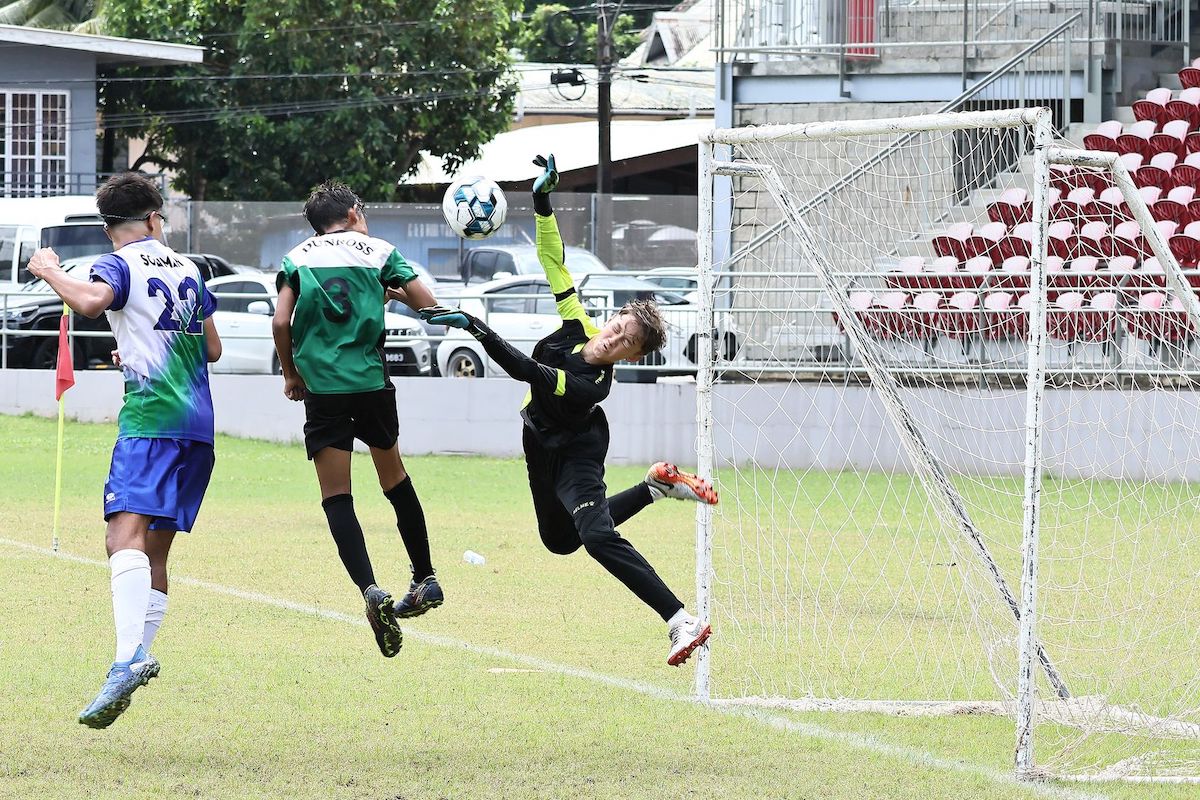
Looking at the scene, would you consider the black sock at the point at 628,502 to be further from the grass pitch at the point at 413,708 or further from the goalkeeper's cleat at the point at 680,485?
the grass pitch at the point at 413,708

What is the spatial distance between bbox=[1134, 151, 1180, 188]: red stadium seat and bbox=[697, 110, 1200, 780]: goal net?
101 mm

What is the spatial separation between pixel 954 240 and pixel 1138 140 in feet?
11.6

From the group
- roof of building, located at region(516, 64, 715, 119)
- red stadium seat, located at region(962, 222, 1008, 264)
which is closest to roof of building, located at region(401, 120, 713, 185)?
roof of building, located at region(516, 64, 715, 119)

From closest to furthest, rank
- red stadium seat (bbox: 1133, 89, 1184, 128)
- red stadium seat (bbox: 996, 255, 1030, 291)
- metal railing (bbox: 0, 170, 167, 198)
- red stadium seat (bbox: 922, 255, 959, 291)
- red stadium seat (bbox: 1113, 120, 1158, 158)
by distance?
red stadium seat (bbox: 922, 255, 959, 291) → red stadium seat (bbox: 996, 255, 1030, 291) → red stadium seat (bbox: 1113, 120, 1158, 158) → red stadium seat (bbox: 1133, 89, 1184, 128) → metal railing (bbox: 0, 170, 167, 198)

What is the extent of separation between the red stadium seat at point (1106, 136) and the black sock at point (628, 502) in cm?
1302

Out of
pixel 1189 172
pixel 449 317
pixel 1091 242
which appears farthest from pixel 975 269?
pixel 449 317

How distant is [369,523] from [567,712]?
657cm

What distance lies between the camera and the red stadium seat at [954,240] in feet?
54.2

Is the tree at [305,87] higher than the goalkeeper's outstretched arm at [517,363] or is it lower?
higher

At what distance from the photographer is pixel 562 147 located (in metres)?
42.8

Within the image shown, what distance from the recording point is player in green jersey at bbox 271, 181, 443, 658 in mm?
6652

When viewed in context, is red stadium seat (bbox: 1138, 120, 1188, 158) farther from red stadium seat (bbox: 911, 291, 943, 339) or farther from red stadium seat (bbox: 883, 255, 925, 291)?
red stadium seat (bbox: 911, 291, 943, 339)

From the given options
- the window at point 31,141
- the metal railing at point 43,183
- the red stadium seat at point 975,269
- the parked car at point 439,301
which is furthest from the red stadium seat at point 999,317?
the window at point 31,141

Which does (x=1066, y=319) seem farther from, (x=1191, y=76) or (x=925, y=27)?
(x=925, y=27)
